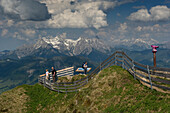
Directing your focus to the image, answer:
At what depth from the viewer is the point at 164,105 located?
34.4 ft

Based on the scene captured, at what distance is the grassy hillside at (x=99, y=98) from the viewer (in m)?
12.3

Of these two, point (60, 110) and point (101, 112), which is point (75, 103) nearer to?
point (60, 110)

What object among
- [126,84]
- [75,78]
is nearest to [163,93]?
[126,84]

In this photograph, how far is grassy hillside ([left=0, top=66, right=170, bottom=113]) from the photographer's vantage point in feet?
40.2

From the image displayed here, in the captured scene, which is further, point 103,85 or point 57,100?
point 57,100

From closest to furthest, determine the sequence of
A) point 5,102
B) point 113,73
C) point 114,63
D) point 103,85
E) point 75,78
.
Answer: point 103,85
point 113,73
point 5,102
point 114,63
point 75,78

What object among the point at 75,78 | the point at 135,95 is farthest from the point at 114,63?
the point at 135,95

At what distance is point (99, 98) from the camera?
17.1 metres

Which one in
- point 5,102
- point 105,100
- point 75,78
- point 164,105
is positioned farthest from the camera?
point 75,78

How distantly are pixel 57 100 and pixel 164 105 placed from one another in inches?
700

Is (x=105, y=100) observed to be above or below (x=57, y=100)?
above

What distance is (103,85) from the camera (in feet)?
63.9

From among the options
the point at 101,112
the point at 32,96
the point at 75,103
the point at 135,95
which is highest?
the point at 135,95

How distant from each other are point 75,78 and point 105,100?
16.2 m
